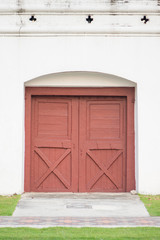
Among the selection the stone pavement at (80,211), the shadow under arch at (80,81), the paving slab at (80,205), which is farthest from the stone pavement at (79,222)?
the shadow under arch at (80,81)

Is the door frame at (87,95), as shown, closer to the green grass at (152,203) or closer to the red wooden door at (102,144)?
the red wooden door at (102,144)

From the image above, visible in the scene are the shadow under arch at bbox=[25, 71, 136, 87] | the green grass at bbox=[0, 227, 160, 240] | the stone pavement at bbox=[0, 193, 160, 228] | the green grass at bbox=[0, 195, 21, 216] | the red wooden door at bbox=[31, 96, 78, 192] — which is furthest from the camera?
the red wooden door at bbox=[31, 96, 78, 192]

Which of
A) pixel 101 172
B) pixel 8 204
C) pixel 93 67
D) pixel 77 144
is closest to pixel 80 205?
pixel 8 204

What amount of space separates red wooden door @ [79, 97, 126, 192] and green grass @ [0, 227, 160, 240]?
3.61 m

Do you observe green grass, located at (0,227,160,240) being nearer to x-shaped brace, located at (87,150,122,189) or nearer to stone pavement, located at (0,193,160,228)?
stone pavement, located at (0,193,160,228)

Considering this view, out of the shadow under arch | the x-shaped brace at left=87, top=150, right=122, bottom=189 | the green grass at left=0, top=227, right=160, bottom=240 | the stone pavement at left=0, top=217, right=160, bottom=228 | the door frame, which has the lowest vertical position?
the stone pavement at left=0, top=217, right=160, bottom=228

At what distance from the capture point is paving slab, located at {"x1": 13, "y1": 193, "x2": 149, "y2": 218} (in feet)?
29.1

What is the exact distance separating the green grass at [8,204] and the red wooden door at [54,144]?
929 mm

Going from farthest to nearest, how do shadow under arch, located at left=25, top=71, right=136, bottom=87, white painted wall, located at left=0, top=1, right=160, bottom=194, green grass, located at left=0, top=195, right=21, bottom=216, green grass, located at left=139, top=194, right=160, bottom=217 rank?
shadow under arch, located at left=25, top=71, right=136, bottom=87 → white painted wall, located at left=0, top=1, right=160, bottom=194 → green grass, located at left=139, top=194, right=160, bottom=217 → green grass, located at left=0, top=195, right=21, bottom=216

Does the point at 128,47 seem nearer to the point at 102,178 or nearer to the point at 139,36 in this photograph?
the point at 139,36

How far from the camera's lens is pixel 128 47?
10.8m

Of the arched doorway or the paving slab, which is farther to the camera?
the arched doorway

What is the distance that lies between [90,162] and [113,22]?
3296 millimetres

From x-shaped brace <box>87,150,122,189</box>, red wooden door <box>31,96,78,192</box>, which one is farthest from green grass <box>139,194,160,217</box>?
red wooden door <box>31,96,78,192</box>
